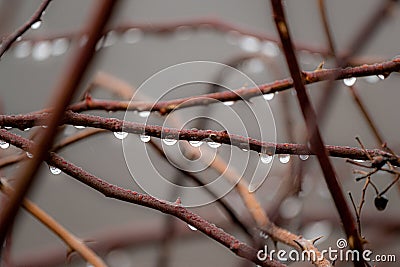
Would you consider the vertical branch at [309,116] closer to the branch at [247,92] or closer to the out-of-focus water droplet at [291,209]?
the branch at [247,92]

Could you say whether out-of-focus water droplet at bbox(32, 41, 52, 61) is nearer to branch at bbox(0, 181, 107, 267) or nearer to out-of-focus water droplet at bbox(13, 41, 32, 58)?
out-of-focus water droplet at bbox(13, 41, 32, 58)

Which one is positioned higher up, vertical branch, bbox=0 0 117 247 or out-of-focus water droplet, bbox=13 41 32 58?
out-of-focus water droplet, bbox=13 41 32 58

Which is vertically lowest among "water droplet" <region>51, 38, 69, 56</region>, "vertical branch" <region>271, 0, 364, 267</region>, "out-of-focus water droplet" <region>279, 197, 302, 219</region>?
"vertical branch" <region>271, 0, 364, 267</region>

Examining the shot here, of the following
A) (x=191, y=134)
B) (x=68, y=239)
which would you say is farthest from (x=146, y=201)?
(x=68, y=239)

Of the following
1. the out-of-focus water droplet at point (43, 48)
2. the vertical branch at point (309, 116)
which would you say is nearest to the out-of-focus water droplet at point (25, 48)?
the out-of-focus water droplet at point (43, 48)

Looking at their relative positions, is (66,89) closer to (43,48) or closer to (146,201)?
(146,201)

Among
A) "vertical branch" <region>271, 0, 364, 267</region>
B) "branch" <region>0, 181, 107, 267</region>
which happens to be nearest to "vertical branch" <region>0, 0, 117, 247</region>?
"vertical branch" <region>271, 0, 364, 267</region>

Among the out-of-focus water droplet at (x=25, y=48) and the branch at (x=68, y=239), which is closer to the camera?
A: the branch at (x=68, y=239)

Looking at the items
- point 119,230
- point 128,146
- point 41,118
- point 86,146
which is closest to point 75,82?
point 41,118
